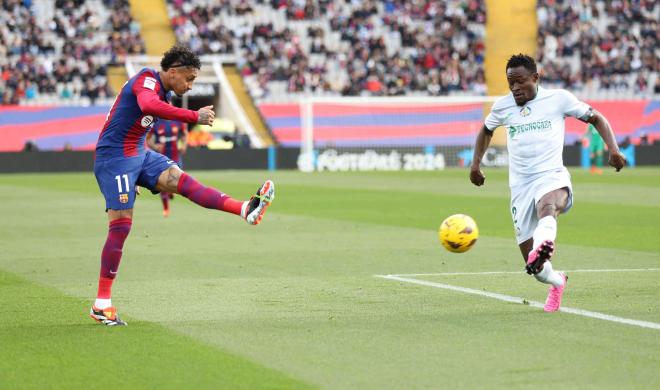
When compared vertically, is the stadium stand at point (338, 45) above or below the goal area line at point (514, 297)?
above

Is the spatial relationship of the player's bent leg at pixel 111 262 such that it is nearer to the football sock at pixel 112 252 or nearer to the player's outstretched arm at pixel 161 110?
the football sock at pixel 112 252

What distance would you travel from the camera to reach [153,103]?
924cm

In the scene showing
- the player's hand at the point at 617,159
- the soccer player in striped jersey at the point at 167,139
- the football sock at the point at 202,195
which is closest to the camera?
the football sock at the point at 202,195

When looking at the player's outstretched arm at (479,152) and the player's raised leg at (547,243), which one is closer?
the player's raised leg at (547,243)

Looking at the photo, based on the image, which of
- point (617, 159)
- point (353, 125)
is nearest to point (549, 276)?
point (617, 159)

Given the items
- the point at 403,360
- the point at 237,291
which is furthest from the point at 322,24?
the point at 403,360

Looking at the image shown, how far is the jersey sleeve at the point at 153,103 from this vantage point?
920cm

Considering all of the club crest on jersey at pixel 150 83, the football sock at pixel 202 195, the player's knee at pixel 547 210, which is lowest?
the player's knee at pixel 547 210

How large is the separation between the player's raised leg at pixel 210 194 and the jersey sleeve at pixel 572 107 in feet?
8.34

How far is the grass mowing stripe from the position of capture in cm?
709

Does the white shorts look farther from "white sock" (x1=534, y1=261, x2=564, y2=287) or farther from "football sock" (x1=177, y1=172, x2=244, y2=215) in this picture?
"football sock" (x1=177, y1=172, x2=244, y2=215)

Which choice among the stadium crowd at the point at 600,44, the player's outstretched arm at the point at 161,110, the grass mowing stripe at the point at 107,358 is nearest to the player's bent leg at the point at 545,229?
the grass mowing stripe at the point at 107,358

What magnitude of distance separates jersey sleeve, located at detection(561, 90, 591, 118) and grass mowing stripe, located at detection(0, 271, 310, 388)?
3748mm

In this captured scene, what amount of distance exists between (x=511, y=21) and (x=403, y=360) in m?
46.0
